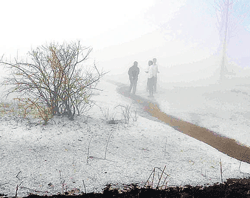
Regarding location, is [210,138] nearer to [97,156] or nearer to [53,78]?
[97,156]

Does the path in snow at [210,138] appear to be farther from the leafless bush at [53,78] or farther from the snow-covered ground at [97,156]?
the leafless bush at [53,78]

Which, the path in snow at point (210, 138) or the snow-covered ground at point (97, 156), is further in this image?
the path in snow at point (210, 138)

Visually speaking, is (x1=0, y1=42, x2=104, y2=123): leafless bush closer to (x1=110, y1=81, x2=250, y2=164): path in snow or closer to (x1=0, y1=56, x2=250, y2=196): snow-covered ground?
(x1=0, y1=56, x2=250, y2=196): snow-covered ground

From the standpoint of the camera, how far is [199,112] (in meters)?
8.80

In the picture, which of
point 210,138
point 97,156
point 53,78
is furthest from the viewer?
point 210,138

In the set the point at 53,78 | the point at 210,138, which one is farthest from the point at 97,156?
the point at 210,138

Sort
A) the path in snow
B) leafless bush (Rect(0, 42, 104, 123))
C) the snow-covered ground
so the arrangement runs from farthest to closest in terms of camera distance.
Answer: the path in snow
leafless bush (Rect(0, 42, 104, 123))
the snow-covered ground

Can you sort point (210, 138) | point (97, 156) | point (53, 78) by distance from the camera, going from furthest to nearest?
point (210, 138), point (53, 78), point (97, 156)

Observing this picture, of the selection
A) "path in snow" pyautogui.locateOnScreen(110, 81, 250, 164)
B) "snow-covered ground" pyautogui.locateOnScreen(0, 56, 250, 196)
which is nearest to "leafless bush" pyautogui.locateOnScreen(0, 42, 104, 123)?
"snow-covered ground" pyautogui.locateOnScreen(0, 56, 250, 196)

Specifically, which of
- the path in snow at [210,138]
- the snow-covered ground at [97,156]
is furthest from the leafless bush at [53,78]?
the path in snow at [210,138]

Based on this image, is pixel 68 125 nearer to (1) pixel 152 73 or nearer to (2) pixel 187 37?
(1) pixel 152 73

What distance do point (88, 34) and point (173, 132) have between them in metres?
59.2

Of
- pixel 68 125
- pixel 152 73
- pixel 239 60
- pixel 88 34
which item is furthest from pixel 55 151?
pixel 88 34

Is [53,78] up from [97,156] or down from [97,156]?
up
